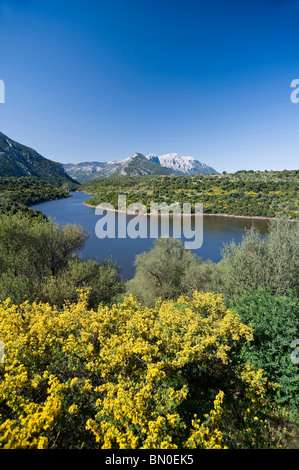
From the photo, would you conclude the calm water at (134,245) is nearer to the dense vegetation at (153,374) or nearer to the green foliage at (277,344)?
the dense vegetation at (153,374)

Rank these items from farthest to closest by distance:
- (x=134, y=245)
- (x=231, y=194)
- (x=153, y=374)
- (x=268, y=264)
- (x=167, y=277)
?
1. (x=231, y=194)
2. (x=134, y=245)
3. (x=167, y=277)
4. (x=268, y=264)
5. (x=153, y=374)

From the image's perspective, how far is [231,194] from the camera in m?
111

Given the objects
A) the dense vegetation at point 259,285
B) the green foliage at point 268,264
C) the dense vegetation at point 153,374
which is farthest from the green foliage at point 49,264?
the green foliage at point 268,264

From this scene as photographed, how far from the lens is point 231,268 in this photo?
14812 mm

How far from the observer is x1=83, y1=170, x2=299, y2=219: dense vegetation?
9294 cm

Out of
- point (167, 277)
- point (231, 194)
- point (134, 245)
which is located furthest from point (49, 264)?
point (231, 194)

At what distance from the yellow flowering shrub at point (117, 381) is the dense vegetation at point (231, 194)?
286ft

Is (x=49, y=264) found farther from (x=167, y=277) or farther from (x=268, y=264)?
(x=268, y=264)

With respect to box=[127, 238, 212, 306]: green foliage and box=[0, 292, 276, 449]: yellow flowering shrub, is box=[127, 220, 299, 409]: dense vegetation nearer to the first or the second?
box=[127, 238, 212, 306]: green foliage

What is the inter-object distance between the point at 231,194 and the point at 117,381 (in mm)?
118024

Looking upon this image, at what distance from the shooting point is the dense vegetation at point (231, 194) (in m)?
92.9

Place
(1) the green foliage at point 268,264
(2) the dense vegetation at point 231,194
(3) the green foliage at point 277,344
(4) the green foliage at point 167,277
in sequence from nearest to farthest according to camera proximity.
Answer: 1. (3) the green foliage at point 277,344
2. (1) the green foliage at point 268,264
3. (4) the green foliage at point 167,277
4. (2) the dense vegetation at point 231,194

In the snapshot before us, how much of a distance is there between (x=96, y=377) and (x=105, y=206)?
118 metres
